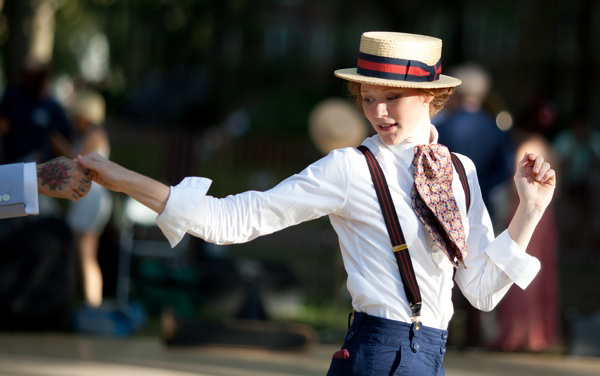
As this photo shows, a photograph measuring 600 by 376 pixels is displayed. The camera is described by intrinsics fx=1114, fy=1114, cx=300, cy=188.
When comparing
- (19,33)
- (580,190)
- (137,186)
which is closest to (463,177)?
(137,186)

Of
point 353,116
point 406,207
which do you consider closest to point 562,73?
point 353,116

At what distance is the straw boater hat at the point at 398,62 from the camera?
3.44 metres

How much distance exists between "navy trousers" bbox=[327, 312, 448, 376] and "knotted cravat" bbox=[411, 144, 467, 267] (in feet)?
0.87

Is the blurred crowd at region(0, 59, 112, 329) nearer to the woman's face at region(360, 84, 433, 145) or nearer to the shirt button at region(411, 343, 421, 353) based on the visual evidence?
the woman's face at region(360, 84, 433, 145)

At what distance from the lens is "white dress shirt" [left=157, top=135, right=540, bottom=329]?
336 cm

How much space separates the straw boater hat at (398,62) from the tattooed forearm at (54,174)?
917 millimetres

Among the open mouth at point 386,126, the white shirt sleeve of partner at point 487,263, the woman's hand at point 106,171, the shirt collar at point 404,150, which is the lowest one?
the white shirt sleeve of partner at point 487,263

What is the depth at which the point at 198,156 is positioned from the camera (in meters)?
12.6

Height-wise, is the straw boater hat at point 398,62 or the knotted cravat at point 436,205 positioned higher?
the straw boater hat at point 398,62

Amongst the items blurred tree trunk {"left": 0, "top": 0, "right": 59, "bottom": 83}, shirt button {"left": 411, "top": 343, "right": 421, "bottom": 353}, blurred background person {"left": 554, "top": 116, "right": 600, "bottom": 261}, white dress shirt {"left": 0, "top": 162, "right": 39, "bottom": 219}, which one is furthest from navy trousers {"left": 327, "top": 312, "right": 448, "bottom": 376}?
blurred tree trunk {"left": 0, "top": 0, "right": 59, "bottom": 83}

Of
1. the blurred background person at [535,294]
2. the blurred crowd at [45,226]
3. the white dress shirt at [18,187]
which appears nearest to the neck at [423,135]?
the white dress shirt at [18,187]

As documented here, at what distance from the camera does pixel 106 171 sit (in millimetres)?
3264

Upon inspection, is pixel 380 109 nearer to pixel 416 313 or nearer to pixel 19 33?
pixel 416 313

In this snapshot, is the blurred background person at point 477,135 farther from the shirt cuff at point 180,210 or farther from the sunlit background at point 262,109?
the shirt cuff at point 180,210
